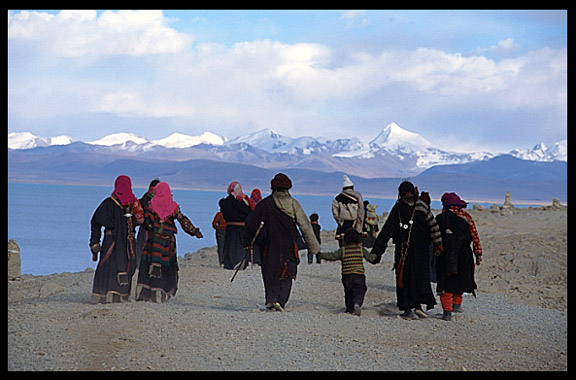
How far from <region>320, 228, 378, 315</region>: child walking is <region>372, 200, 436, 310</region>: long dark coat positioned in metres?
0.29

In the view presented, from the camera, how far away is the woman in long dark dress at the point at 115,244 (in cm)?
945

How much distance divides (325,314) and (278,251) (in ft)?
3.01

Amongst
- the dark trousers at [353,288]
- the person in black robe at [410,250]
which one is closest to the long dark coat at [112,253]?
the dark trousers at [353,288]

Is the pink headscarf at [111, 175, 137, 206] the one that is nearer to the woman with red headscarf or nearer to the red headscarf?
the woman with red headscarf

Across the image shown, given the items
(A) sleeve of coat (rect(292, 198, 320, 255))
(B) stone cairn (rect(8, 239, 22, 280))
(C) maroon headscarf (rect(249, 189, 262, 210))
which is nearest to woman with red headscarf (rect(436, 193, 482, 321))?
(A) sleeve of coat (rect(292, 198, 320, 255))

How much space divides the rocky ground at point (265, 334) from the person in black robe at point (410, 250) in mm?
245

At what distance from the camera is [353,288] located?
30.8 feet

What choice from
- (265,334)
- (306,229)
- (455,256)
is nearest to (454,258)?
(455,256)

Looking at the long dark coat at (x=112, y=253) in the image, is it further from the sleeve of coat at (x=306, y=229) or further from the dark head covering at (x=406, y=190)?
the dark head covering at (x=406, y=190)

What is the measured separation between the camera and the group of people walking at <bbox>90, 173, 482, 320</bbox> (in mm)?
9094

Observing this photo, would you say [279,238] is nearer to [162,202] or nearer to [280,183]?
[280,183]

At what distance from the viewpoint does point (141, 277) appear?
9.69m

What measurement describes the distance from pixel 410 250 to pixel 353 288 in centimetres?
86
